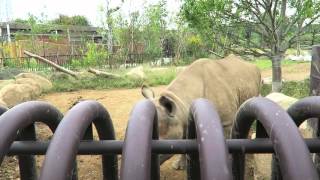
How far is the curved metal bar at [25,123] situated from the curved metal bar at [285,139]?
55cm

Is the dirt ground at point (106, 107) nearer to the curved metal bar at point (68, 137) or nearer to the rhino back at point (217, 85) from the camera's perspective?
the rhino back at point (217, 85)

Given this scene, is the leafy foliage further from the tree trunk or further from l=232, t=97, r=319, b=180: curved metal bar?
l=232, t=97, r=319, b=180: curved metal bar

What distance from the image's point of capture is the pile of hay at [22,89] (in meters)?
10.9

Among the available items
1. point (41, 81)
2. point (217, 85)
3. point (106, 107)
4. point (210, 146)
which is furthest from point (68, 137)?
point (41, 81)

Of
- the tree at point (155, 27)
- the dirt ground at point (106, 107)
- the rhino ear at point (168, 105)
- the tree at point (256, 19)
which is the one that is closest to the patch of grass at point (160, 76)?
the dirt ground at point (106, 107)

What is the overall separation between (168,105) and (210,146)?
4.30m

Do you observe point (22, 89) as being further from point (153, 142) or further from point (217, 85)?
point (153, 142)

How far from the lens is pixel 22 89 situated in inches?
488

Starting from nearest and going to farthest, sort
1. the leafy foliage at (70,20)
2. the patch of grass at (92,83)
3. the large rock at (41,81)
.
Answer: the large rock at (41,81)
the patch of grass at (92,83)
the leafy foliage at (70,20)

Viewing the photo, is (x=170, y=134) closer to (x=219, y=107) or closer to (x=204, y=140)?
(x=219, y=107)

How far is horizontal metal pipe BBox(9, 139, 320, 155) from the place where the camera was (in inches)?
46.7

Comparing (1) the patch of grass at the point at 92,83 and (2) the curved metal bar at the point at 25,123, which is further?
(1) the patch of grass at the point at 92,83

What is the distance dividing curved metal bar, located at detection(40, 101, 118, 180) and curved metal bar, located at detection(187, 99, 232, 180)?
27 cm

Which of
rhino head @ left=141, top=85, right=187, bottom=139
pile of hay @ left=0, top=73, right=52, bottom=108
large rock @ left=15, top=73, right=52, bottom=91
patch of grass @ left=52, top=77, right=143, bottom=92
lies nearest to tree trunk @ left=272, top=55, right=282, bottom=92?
pile of hay @ left=0, top=73, right=52, bottom=108
